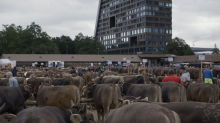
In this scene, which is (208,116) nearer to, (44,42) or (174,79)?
(174,79)

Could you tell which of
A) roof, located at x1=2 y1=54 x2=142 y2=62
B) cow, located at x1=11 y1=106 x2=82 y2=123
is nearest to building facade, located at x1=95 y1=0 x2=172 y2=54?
roof, located at x1=2 y1=54 x2=142 y2=62

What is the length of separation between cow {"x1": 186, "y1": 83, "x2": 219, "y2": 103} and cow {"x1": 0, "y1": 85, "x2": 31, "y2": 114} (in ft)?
24.3

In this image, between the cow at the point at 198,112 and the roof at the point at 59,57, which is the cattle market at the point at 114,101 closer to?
the cow at the point at 198,112

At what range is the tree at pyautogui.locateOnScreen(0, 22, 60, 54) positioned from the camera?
85.1m

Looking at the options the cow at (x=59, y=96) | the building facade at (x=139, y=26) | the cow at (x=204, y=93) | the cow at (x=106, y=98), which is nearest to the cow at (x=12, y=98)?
the cow at (x=59, y=96)

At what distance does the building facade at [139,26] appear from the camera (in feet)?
348

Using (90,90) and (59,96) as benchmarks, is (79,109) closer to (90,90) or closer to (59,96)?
(59,96)

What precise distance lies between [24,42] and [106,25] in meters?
53.6

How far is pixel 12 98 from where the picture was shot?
27.5 feet

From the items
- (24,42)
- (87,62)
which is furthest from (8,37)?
(87,62)

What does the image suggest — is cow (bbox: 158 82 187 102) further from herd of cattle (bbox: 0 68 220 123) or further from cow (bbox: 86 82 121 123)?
cow (bbox: 86 82 121 123)

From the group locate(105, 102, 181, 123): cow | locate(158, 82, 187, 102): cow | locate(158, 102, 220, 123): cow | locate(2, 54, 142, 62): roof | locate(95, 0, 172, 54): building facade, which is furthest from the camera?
locate(95, 0, 172, 54): building facade

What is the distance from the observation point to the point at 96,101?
9.47 m

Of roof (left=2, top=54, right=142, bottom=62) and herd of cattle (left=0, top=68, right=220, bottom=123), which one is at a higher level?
roof (left=2, top=54, right=142, bottom=62)
